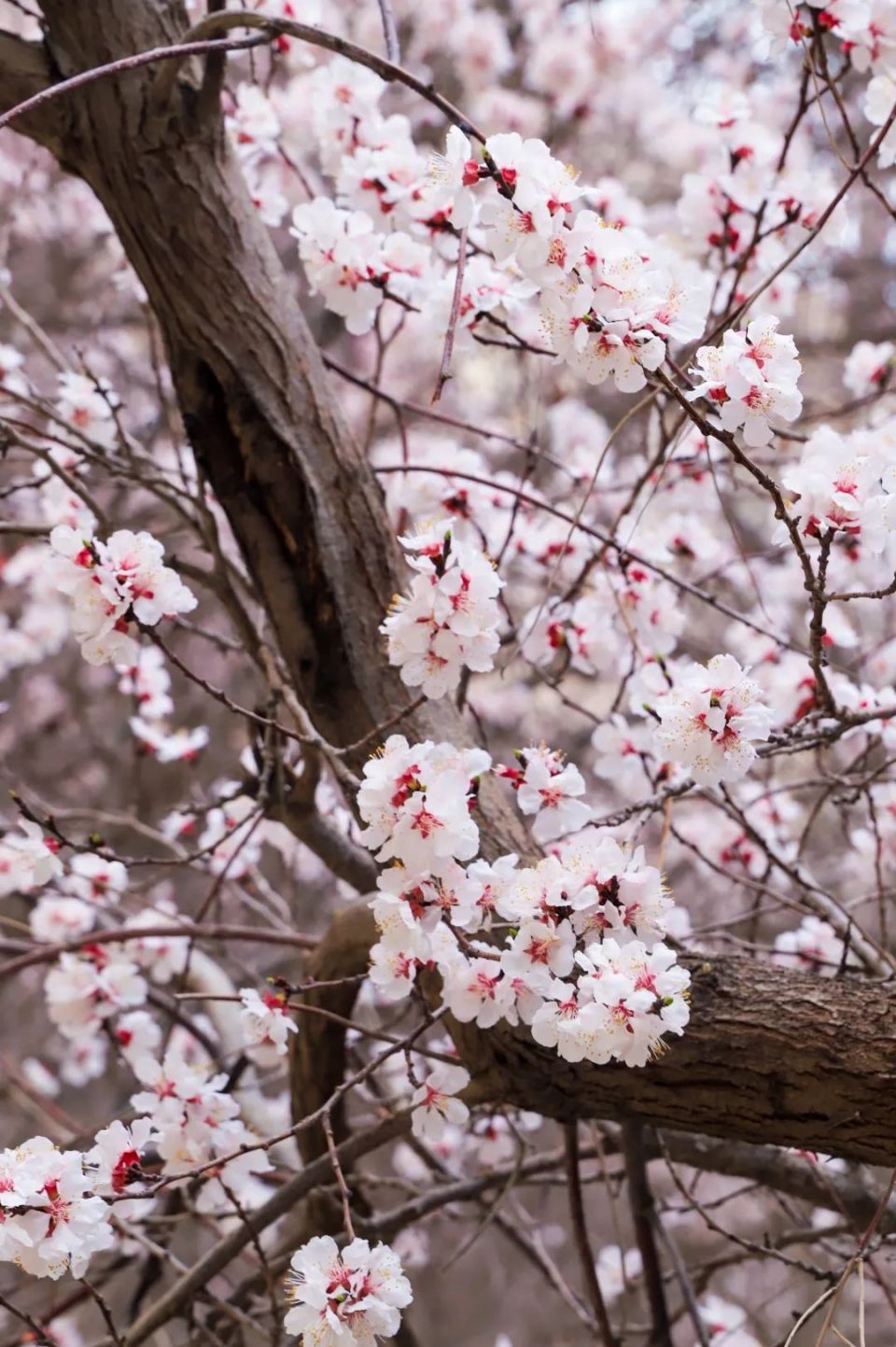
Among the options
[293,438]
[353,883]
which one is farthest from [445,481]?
[353,883]

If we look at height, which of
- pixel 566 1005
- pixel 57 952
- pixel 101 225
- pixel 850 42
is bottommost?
pixel 566 1005

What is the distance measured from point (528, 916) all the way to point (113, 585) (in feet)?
1.59

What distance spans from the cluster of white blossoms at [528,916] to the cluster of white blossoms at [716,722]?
11 centimetres

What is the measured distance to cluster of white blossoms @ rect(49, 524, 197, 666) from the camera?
1.07 metres

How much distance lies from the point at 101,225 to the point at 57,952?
1342 mm

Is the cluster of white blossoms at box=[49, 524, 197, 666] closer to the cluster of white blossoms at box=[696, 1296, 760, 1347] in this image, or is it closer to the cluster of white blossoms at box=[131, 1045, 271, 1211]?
the cluster of white blossoms at box=[131, 1045, 271, 1211]

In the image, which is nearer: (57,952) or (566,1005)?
(566,1005)

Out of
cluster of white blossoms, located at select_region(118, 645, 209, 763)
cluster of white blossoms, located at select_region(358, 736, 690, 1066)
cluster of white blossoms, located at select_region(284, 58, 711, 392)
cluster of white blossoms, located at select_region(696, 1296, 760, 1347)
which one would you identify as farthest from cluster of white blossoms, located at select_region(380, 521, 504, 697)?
cluster of white blossoms, located at select_region(696, 1296, 760, 1347)

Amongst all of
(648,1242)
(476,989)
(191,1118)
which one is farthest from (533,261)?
(648,1242)

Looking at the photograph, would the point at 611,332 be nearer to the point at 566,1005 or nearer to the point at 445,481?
the point at 566,1005

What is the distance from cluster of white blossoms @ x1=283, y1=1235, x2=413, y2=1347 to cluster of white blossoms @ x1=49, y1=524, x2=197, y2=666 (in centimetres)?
57

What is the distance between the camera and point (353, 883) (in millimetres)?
1684

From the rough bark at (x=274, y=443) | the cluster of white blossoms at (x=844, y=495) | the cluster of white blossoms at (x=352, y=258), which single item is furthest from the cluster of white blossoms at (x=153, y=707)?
the cluster of white blossoms at (x=844, y=495)

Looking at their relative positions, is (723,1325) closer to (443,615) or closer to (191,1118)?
(191,1118)
